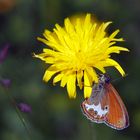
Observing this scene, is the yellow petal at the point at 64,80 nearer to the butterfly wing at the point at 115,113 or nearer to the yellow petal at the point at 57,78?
the yellow petal at the point at 57,78

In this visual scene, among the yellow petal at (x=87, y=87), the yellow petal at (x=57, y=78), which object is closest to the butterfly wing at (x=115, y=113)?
the yellow petal at (x=87, y=87)

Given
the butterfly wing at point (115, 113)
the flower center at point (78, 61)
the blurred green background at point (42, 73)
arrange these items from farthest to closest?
the blurred green background at point (42, 73), the flower center at point (78, 61), the butterfly wing at point (115, 113)

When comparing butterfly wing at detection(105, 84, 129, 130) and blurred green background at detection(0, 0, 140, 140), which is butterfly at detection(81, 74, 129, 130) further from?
blurred green background at detection(0, 0, 140, 140)

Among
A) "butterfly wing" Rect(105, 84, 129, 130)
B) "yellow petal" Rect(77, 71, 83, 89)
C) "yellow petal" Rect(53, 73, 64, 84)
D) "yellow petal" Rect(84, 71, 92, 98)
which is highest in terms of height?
"yellow petal" Rect(53, 73, 64, 84)

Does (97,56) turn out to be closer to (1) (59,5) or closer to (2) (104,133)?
(2) (104,133)

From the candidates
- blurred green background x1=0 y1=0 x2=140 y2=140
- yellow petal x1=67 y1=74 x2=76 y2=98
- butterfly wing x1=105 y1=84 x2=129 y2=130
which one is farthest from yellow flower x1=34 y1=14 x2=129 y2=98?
blurred green background x1=0 y1=0 x2=140 y2=140

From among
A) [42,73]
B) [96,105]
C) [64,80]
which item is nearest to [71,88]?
[64,80]
